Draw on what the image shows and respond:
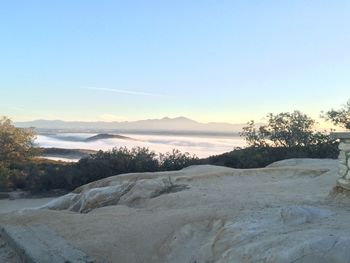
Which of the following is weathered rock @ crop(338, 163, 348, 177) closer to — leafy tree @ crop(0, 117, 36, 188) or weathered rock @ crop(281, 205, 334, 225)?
weathered rock @ crop(281, 205, 334, 225)

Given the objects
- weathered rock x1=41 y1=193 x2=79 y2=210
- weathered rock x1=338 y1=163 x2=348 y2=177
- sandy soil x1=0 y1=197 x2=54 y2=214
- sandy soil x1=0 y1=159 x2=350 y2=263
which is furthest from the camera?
sandy soil x1=0 y1=197 x2=54 y2=214

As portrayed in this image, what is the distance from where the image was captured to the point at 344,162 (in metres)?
8.10

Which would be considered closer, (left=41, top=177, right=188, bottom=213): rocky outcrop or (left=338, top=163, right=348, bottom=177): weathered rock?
(left=338, top=163, right=348, bottom=177): weathered rock

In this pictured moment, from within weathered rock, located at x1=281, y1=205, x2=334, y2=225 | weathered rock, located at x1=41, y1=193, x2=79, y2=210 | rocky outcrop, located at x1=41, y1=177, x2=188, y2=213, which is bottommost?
weathered rock, located at x1=41, y1=193, x2=79, y2=210

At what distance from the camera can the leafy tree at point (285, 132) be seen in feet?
72.3

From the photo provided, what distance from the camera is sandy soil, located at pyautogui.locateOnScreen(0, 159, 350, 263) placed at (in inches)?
219

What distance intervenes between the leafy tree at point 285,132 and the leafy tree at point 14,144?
9242mm

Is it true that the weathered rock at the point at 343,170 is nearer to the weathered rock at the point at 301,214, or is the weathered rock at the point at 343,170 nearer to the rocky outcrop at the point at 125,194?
the weathered rock at the point at 301,214

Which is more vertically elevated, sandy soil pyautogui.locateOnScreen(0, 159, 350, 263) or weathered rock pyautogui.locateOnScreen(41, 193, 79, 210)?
sandy soil pyautogui.locateOnScreen(0, 159, 350, 263)

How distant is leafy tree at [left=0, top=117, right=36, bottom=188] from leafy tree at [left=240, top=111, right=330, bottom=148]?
9242mm

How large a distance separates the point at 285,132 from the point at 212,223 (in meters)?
16.0

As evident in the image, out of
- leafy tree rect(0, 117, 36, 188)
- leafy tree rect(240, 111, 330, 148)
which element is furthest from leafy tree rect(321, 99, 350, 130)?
leafy tree rect(0, 117, 36, 188)

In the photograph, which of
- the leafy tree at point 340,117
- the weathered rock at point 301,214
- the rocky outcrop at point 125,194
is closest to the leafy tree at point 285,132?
the leafy tree at point 340,117

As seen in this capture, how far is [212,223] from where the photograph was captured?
7043 mm
